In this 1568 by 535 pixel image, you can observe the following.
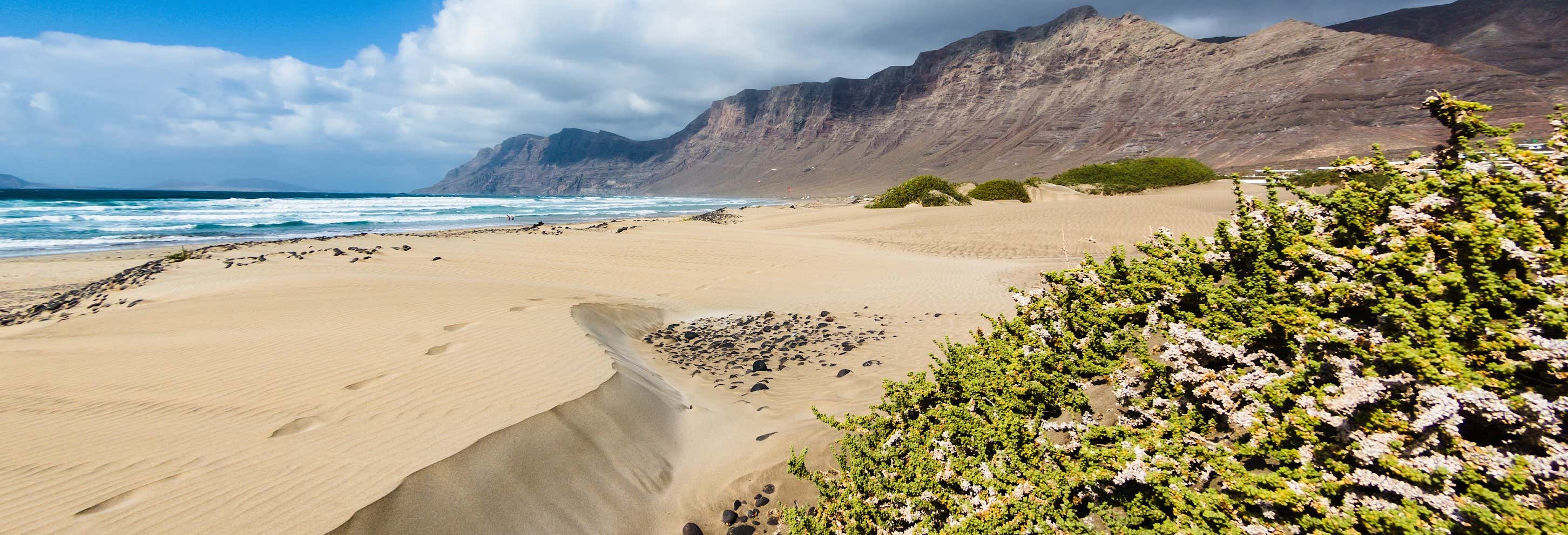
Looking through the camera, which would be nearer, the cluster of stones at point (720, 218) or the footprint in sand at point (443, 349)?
the footprint in sand at point (443, 349)

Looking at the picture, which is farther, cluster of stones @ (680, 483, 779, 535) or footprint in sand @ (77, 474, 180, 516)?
cluster of stones @ (680, 483, 779, 535)

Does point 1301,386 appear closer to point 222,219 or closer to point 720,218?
point 720,218

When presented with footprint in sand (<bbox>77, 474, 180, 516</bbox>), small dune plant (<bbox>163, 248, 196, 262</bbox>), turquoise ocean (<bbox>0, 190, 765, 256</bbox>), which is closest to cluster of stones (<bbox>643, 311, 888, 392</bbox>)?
footprint in sand (<bbox>77, 474, 180, 516</bbox>)

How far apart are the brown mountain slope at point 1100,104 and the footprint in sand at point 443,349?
69432 mm

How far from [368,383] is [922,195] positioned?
92.4ft

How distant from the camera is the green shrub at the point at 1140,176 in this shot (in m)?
31.5

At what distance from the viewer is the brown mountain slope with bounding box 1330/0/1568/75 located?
2921 inches

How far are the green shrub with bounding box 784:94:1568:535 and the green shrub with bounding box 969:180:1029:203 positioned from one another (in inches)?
1124

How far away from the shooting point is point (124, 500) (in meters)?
3.20

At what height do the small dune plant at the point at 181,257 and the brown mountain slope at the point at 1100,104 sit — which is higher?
the brown mountain slope at the point at 1100,104

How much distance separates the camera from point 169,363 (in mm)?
5992

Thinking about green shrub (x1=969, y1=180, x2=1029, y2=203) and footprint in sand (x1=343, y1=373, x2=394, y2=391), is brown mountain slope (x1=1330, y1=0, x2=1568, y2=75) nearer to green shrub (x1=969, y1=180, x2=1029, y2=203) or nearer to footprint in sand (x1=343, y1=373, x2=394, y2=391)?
green shrub (x1=969, y1=180, x2=1029, y2=203)

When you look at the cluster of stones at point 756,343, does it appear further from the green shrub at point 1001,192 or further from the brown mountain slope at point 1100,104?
the brown mountain slope at point 1100,104

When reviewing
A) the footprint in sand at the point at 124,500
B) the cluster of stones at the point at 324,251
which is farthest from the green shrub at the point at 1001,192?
the footprint in sand at the point at 124,500
